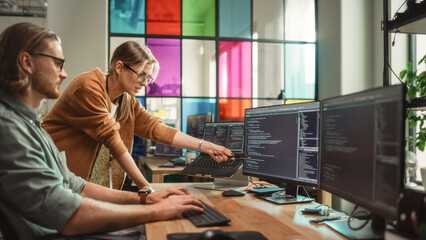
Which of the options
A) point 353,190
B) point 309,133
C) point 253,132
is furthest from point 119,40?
point 353,190

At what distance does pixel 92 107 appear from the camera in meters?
Answer: 2.01

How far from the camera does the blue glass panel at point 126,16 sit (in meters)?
5.12

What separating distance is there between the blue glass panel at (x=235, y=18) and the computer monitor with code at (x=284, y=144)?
11.4ft

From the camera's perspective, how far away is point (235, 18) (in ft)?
17.7

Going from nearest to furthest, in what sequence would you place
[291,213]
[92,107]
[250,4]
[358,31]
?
[291,213] → [92,107] → [358,31] → [250,4]

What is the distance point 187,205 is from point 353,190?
0.59 meters

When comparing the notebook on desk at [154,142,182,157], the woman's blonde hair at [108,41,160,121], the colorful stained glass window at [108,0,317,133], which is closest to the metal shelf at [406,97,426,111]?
the woman's blonde hair at [108,41,160,121]

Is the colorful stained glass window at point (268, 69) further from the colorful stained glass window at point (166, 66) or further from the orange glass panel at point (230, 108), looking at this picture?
the colorful stained glass window at point (166, 66)

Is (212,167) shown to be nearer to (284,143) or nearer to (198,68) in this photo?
(284,143)

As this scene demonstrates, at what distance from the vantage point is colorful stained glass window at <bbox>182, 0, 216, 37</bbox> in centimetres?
525

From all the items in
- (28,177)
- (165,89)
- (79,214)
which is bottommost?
(79,214)

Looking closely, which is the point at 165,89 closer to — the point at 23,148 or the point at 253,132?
the point at 253,132

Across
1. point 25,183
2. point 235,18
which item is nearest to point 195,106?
point 235,18

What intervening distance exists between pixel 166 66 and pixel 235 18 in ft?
3.94
